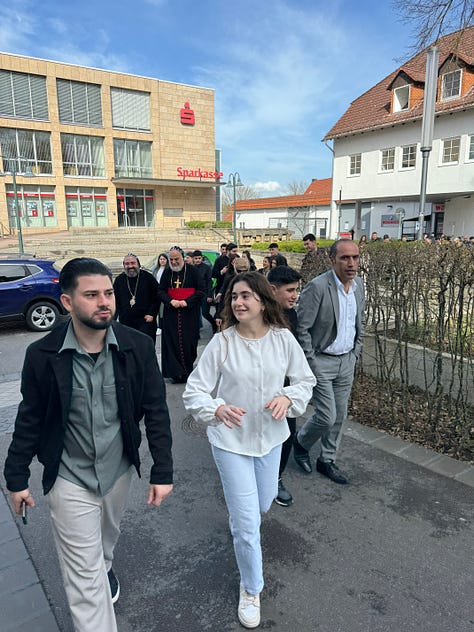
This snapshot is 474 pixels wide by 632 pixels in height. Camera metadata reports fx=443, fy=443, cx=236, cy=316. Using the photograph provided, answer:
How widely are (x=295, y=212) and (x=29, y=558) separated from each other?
46772 millimetres

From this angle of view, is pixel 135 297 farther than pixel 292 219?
No

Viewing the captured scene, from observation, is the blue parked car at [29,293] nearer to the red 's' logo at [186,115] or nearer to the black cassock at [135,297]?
the black cassock at [135,297]

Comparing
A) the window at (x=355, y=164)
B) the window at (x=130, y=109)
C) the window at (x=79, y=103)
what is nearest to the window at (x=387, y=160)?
the window at (x=355, y=164)

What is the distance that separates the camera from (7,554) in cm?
294

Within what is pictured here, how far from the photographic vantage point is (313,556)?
2893 millimetres

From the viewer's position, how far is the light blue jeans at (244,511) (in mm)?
2318

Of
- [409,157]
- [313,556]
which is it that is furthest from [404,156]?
[313,556]

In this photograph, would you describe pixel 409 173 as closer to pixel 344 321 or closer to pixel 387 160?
pixel 387 160

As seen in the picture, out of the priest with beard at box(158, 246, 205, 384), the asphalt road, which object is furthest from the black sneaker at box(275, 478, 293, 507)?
the priest with beard at box(158, 246, 205, 384)

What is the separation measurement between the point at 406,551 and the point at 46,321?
31.0ft

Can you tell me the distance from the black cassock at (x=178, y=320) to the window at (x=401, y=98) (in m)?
27.1

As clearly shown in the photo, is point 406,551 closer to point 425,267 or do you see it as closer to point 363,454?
point 363,454

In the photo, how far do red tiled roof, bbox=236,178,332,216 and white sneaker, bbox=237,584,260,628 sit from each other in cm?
4327

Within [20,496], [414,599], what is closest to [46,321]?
[20,496]
